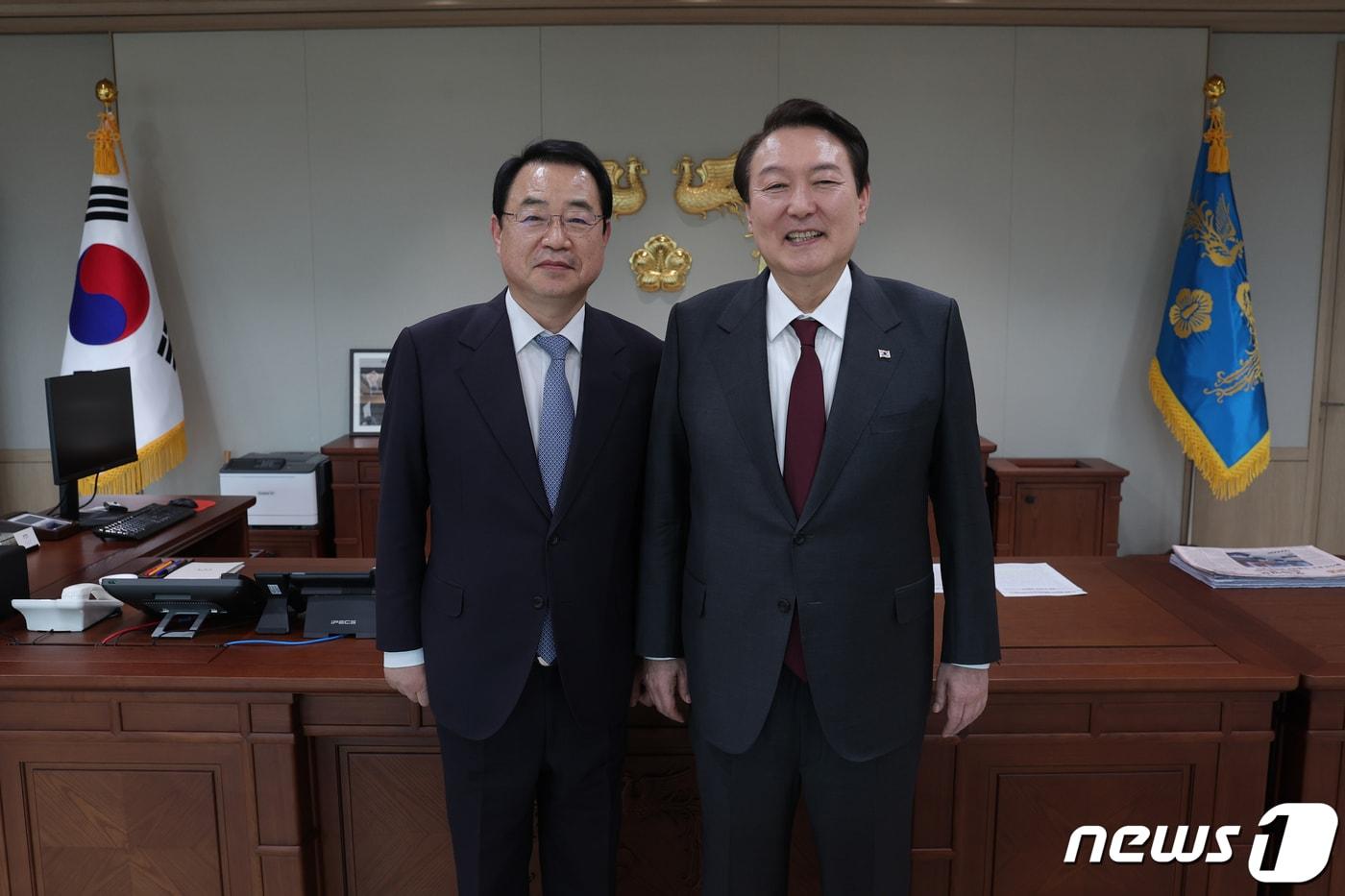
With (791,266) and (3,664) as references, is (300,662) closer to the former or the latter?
Result: (3,664)

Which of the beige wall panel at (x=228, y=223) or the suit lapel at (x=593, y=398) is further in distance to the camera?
the beige wall panel at (x=228, y=223)

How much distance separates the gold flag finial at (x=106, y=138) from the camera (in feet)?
14.2

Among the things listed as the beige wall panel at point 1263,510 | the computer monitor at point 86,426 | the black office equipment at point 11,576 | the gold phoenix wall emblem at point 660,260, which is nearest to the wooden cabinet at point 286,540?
the computer monitor at point 86,426

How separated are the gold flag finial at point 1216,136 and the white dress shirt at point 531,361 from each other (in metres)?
3.92

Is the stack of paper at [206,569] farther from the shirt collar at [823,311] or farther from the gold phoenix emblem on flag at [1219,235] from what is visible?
the gold phoenix emblem on flag at [1219,235]

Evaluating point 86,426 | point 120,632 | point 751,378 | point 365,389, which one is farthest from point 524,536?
point 365,389

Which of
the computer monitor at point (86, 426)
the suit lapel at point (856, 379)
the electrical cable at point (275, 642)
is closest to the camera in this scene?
the suit lapel at point (856, 379)

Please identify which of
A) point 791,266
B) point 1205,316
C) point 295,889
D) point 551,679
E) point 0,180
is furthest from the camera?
point 0,180

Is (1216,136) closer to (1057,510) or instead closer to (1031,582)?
(1057,510)

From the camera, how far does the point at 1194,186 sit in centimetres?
436

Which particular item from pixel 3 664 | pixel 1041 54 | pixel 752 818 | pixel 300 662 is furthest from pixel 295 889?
pixel 1041 54

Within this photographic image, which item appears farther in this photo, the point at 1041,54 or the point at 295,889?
the point at 1041,54

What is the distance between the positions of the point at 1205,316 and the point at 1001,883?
340cm

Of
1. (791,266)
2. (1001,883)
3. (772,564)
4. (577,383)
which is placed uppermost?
(791,266)
